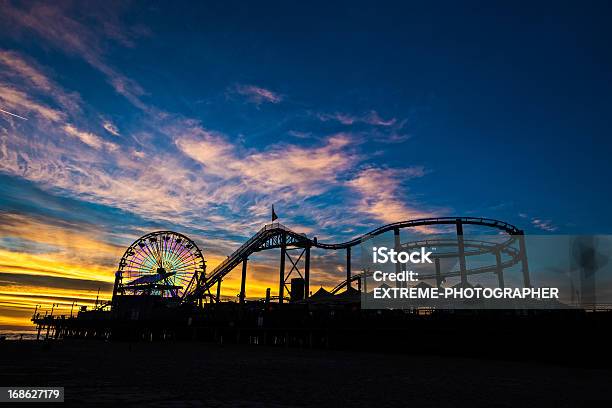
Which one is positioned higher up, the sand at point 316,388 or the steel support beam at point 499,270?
the steel support beam at point 499,270

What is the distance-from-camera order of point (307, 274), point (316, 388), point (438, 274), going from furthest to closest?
1. point (307, 274)
2. point (438, 274)
3. point (316, 388)

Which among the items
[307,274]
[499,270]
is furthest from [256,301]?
[499,270]

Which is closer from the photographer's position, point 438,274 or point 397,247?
point 397,247

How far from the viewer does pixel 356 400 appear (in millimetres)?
9867

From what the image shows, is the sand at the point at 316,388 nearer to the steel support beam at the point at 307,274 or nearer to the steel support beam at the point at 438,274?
the steel support beam at the point at 438,274

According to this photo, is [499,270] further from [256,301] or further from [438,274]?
[256,301]

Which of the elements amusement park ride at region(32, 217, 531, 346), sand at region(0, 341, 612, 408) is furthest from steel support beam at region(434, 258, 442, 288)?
sand at region(0, 341, 612, 408)

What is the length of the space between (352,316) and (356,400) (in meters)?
24.2

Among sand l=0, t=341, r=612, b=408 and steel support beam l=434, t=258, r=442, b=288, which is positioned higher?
steel support beam l=434, t=258, r=442, b=288

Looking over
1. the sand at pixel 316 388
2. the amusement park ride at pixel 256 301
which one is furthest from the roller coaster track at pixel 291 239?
the sand at pixel 316 388

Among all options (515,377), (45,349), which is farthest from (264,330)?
(515,377)

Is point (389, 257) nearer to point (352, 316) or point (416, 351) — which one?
point (352, 316)

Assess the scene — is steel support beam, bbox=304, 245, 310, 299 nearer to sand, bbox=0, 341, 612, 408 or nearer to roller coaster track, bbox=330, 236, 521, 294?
roller coaster track, bbox=330, 236, 521, 294

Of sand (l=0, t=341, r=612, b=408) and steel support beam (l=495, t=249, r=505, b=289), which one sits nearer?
sand (l=0, t=341, r=612, b=408)
